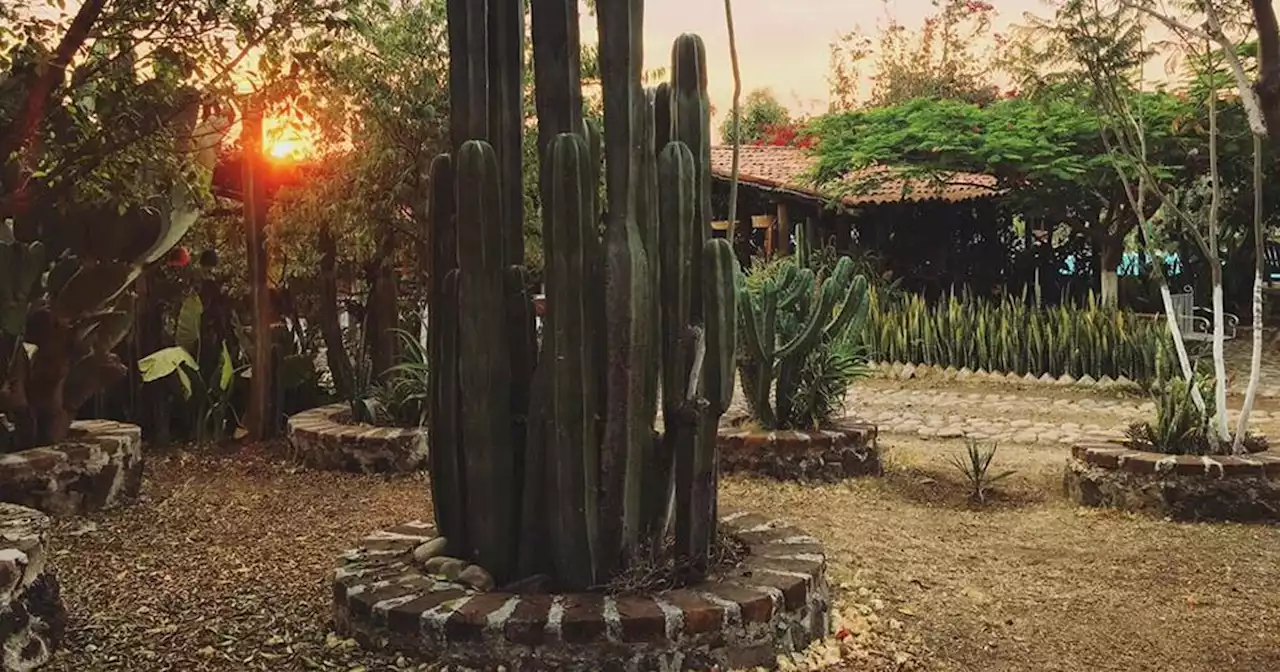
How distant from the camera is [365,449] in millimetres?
5633

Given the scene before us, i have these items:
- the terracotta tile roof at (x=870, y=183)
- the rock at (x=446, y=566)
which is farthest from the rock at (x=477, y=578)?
the terracotta tile roof at (x=870, y=183)

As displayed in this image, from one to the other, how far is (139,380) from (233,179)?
1753mm

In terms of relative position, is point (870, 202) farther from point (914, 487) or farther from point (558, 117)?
point (558, 117)

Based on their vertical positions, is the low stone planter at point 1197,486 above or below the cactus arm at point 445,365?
below

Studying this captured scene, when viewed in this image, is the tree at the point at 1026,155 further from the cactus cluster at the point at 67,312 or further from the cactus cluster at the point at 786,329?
the cactus cluster at the point at 67,312

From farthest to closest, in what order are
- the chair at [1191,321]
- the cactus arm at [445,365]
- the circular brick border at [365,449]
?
the chair at [1191,321] < the circular brick border at [365,449] < the cactus arm at [445,365]

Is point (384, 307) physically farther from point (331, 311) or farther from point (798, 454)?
point (798, 454)

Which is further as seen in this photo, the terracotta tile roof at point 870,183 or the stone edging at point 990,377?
the terracotta tile roof at point 870,183

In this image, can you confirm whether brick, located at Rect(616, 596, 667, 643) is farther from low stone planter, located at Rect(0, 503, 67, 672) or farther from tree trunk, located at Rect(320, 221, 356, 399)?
tree trunk, located at Rect(320, 221, 356, 399)

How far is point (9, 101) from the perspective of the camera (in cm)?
393

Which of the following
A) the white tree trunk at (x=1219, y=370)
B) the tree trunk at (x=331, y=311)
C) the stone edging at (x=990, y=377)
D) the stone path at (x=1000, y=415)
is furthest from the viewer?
the stone edging at (x=990, y=377)

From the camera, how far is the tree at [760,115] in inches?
875

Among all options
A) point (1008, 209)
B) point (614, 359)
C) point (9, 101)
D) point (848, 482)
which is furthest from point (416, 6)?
point (1008, 209)

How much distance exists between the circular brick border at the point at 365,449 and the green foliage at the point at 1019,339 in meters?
5.09
